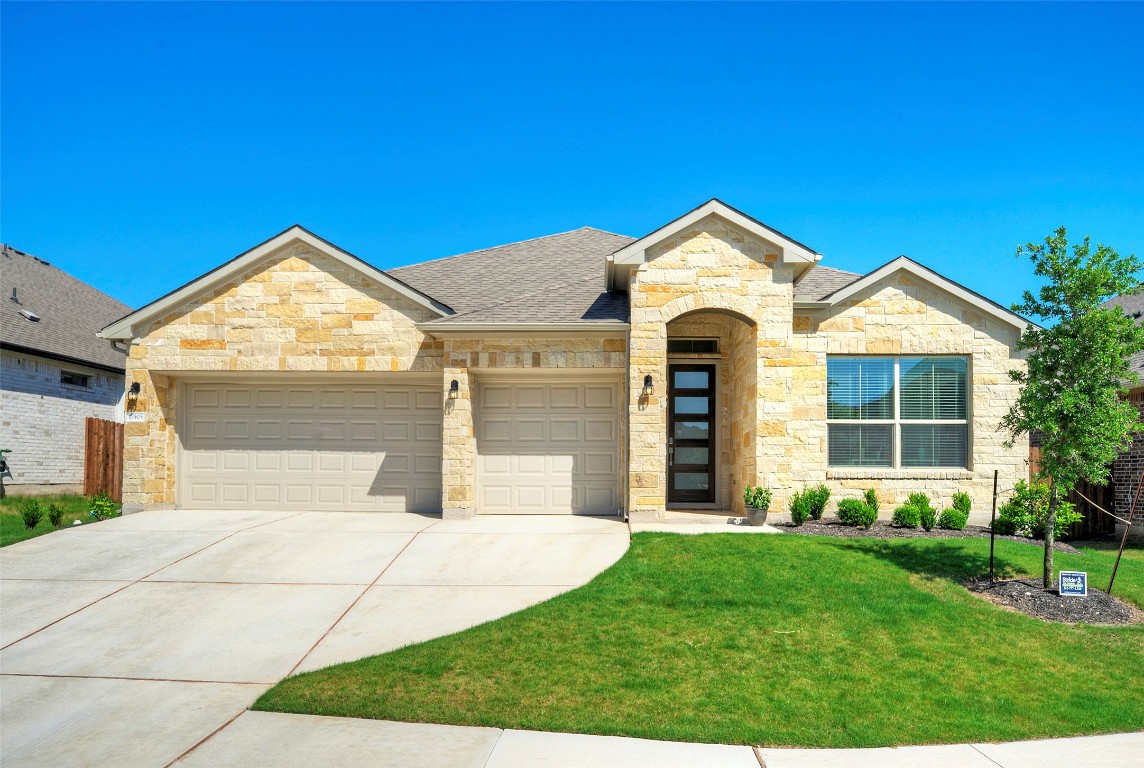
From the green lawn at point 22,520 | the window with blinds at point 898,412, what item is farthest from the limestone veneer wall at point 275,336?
the window with blinds at point 898,412

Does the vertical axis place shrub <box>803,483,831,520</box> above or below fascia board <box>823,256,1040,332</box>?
below

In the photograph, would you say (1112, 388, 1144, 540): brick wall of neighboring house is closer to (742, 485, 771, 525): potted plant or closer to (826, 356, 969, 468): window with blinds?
(826, 356, 969, 468): window with blinds

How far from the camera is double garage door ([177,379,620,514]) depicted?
47.2 feet

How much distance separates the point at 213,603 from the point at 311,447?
575 cm

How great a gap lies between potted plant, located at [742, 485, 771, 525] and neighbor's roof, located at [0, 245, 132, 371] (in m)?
16.1

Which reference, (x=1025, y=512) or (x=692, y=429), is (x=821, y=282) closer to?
(x=692, y=429)

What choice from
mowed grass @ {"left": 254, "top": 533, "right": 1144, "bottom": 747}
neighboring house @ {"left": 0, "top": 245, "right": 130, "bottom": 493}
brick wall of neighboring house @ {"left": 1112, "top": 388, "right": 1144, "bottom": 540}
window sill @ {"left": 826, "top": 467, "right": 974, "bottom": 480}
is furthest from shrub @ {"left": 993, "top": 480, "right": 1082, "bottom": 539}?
neighboring house @ {"left": 0, "top": 245, "right": 130, "bottom": 493}

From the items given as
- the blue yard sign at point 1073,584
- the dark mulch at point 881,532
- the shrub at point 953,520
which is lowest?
the blue yard sign at point 1073,584

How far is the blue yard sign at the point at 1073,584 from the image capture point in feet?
30.9

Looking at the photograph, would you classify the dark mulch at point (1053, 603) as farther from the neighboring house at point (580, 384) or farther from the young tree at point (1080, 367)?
the neighboring house at point (580, 384)

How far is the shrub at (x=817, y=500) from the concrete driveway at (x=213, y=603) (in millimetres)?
3044

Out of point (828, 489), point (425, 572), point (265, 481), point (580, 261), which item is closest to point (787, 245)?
point (828, 489)

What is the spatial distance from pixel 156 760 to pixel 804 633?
571 centimetres

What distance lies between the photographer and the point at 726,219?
13062 mm
